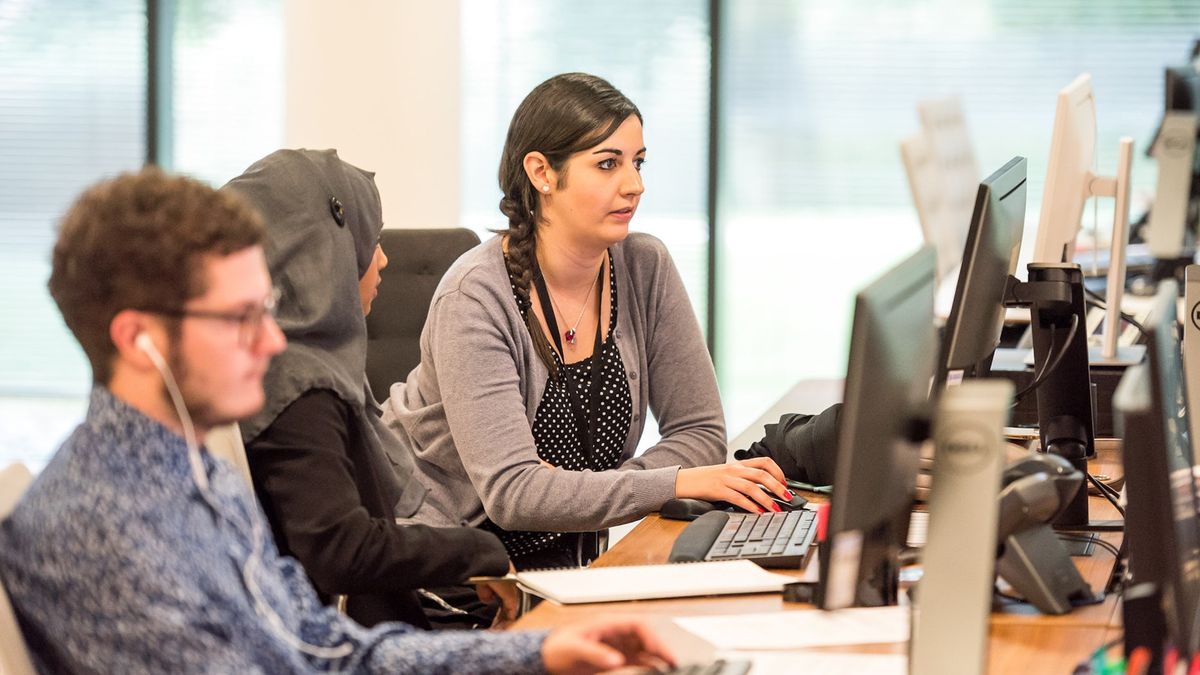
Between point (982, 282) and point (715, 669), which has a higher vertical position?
point (982, 282)

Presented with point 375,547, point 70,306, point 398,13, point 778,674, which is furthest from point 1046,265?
point 398,13

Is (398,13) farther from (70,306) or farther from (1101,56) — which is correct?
(70,306)

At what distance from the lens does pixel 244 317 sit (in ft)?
3.98

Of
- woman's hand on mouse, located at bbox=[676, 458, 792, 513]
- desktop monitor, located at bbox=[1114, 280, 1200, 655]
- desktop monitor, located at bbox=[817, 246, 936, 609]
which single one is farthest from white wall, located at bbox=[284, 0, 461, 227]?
desktop monitor, located at bbox=[1114, 280, 1200, 655]

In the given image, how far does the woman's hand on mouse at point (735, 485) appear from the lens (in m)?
2.20

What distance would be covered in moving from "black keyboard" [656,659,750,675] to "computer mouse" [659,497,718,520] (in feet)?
2.62

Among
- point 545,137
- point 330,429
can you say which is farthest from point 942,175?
point 330,429

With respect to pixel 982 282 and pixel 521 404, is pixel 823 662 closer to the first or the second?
pixel 982 282

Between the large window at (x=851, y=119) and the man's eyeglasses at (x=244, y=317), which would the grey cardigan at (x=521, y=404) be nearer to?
the man's eyeglasses at (x=244, y=317)

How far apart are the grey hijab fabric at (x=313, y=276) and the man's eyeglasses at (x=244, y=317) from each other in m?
0.57

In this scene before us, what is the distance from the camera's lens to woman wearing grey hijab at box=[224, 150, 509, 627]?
1791mm

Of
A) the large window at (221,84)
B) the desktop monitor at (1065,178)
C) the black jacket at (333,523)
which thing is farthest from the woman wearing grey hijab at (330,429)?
the large window at (221,84)

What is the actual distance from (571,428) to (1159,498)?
1.40m

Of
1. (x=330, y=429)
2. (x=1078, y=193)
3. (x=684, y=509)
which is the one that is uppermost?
(x=1078, y=193)
